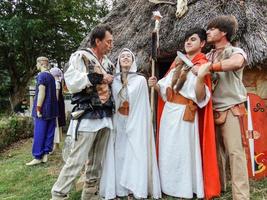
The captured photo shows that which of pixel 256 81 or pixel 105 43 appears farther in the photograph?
pixel 256 81

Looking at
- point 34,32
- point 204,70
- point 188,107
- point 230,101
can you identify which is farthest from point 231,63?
point 34,32

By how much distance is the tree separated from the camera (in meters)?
12.1

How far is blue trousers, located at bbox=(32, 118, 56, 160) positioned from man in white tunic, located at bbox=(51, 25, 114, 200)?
8.15 ft

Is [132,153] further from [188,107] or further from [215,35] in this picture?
[215,35]

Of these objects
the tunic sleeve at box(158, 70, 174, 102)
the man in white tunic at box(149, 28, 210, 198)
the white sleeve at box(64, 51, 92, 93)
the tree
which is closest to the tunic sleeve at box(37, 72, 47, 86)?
the white sleeve at box(64, 51, 92, 93)

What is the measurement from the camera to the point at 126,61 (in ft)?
12.1

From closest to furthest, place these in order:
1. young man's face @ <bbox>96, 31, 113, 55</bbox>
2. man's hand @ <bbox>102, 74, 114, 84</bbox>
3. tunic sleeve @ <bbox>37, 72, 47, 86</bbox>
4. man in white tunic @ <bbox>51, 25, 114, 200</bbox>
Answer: man in white tunic @ <bbox>51, 25, 114, 200</bbox>, man's hand @ <bbox>102, 74, 114, 84</bbox>, young man's face @ <bbox>96, 31, 113, 55</bbox>, tunic sleeve @ <bbox>37, 72, 47, 86</bbox>

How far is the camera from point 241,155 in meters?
3.24

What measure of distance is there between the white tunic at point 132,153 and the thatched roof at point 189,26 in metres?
1.36

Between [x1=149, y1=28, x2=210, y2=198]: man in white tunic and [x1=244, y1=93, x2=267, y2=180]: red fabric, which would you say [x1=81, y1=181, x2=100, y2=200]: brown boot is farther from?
[x1=244, y1=93, x2=267, y2=180]: red fabric

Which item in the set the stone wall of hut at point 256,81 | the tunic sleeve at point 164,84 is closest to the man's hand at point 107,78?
the tunic sleeve at point 164,84

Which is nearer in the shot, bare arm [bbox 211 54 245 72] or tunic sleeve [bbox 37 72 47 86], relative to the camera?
bare arm [bbox 211 54 245 72]

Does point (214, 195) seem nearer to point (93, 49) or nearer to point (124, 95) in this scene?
point (124, 95)

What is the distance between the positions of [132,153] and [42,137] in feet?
8.68
